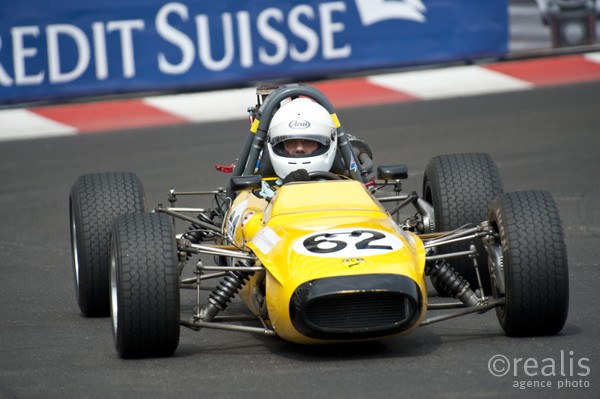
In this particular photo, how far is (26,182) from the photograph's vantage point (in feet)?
49.3

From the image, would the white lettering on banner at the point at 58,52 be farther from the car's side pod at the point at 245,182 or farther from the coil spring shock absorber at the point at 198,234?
the car's side pod at the point at 245,182

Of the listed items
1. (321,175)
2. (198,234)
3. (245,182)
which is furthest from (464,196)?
(198,234)

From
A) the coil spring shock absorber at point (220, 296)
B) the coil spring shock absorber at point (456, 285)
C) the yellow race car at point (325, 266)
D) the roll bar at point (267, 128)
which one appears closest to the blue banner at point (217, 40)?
the roll bar at point (267, 128)

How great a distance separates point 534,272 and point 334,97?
10261 millimetres

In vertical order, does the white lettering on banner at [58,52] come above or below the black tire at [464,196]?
above

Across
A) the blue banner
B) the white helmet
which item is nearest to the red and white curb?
the blue banner

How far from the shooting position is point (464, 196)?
9.30 metres

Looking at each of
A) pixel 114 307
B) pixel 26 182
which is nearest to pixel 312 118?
pixel 114 307

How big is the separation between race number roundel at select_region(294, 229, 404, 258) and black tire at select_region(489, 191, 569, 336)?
61 cm

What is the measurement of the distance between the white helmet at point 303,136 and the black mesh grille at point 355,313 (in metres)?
1.83

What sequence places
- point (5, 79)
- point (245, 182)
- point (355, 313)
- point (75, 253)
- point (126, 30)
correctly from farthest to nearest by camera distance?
point (126, 30), point (5, 79), point (75, 253), point (245, 182), point (355, 313)

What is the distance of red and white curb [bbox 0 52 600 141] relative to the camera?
17.2 meters

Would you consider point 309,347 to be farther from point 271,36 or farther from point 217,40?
point 271,36

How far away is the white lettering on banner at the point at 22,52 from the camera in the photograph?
656 inches
